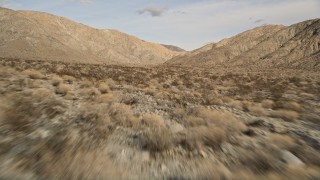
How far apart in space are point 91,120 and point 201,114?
3.61m

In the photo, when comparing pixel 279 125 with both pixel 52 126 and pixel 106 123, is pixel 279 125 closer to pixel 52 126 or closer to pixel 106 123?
pixel 106 123

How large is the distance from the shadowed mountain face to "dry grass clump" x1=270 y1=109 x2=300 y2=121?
61.3 m

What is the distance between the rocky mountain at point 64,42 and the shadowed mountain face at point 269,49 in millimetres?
31182

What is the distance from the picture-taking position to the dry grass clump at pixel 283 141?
782 centimetres

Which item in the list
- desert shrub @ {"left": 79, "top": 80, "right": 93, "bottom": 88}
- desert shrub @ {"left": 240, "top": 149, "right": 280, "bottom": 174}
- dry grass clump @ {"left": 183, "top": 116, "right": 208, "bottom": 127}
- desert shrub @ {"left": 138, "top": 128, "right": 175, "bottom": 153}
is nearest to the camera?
desert shrub @ {"left": 240, "top": 149, "right": 280, "bottom": 174}

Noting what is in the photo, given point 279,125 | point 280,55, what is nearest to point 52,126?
point 279,125

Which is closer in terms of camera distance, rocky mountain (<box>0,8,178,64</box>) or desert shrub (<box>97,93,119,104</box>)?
desert shrub (<box>97,93,119,104</box>)

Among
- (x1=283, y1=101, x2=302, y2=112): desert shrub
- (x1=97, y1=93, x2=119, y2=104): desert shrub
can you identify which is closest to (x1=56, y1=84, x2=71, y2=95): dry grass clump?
(x1=97, y1=93, x2=119, y2=104): desert shrub

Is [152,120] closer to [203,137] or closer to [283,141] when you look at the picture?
[203,137]

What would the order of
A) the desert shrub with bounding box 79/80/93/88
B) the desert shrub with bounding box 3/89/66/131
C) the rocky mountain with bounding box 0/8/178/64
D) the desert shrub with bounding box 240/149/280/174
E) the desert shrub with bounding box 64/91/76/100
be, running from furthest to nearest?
1. the rocky mountain with bounding box 0/8/178/64
2. the desert shrub with bounding box 79/80/93/88
3. the desert shrub with bounding box 64/91/76/100
4. the desert shrub with bounding box 3/89/66/131
5. the desert shrub with bounding box 240/149/280/174

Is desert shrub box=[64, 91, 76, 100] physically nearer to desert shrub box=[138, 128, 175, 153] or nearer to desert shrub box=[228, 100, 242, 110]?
desert shrub box=[138, 128, 175, 153]

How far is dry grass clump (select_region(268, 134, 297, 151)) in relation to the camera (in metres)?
7.82

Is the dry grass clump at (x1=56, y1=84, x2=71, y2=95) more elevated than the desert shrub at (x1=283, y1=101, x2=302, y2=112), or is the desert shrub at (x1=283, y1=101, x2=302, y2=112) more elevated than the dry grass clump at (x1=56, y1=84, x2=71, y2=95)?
the desert shrub at (x1=283, y1=101, x2=302, y2=112)

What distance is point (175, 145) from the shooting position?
25.7 ft
